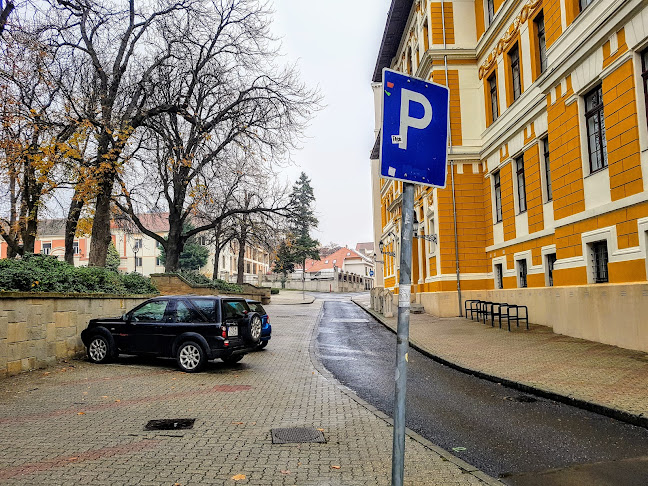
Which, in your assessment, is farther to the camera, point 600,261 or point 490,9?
point 490,9

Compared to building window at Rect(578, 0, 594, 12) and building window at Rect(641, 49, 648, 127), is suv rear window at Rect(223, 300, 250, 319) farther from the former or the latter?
building window at Rect(578, 0, 594, 12)

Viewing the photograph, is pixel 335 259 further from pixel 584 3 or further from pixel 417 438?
pixel 417 438

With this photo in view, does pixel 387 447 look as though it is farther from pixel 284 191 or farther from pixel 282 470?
pixel 284 191

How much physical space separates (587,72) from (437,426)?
1065 centimetres

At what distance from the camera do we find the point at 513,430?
19.6 ft

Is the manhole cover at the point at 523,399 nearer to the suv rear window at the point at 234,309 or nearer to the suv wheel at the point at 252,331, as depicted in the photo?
the suv wheel at the point at 252,331

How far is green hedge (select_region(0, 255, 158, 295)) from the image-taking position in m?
10.4

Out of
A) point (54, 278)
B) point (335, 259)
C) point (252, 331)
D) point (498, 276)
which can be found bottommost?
point (252, 331)

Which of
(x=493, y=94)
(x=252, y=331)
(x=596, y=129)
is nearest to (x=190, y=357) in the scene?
(x=252, y=331)

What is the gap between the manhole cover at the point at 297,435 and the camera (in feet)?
18.0

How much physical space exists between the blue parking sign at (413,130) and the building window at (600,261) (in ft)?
35.4

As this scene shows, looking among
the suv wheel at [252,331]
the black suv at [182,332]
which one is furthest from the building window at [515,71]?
the black suv at [182,332]

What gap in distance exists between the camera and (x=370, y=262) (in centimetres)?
11700

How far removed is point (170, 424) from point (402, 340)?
4090 millimetres
